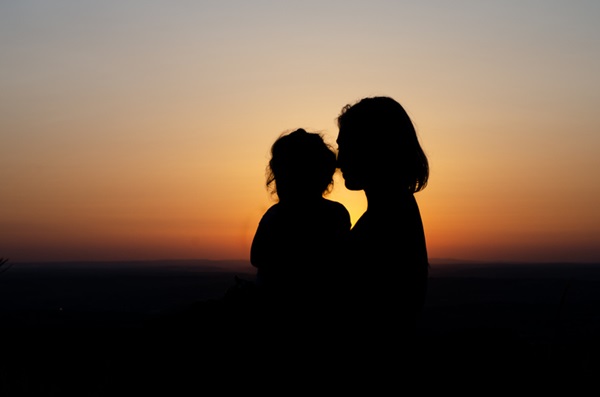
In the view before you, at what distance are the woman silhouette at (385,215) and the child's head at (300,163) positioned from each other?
3.10 ft

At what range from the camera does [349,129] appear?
3869 mm

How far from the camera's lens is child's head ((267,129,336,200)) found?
16.0 feet

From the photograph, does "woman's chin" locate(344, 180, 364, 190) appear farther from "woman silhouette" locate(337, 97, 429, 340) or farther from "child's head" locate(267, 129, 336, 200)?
"child's head" locate(267, 129, 336, 200)

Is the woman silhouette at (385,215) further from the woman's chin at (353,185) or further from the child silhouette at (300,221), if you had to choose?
the child silhouette at (300,221)

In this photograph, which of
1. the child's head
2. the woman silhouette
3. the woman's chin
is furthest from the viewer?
the child's head

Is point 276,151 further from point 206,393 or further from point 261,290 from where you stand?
point 206,393

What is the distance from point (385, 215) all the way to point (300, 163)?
1.29 m

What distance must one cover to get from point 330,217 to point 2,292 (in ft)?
344

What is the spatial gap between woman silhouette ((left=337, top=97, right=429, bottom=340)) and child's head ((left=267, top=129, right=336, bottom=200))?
94cm

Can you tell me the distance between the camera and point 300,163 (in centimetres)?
488

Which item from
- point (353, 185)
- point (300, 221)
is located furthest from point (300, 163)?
point (353, 185)

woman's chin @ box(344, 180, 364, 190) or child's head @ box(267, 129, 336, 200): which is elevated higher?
child's head @ box(267, 129, 336, 200)

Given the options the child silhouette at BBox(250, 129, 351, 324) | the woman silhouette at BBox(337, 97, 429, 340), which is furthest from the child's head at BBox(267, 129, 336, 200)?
the woman silhouette at BBox(337, 97, 429, 340)

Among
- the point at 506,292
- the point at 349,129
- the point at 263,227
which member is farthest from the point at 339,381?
the point at 506,292
